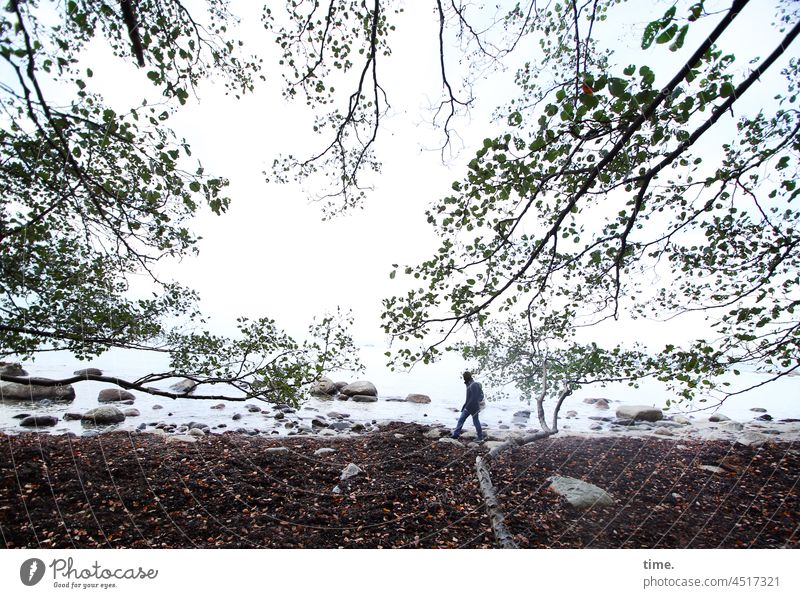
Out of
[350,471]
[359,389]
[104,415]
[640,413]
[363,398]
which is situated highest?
[640,413]

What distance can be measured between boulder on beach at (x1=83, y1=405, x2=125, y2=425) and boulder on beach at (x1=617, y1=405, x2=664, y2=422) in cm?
435

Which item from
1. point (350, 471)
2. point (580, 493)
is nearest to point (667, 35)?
point (580, 493)

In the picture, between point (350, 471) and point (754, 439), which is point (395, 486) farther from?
point (754, 439)

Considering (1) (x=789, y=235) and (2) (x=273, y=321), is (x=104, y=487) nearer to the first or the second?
(2) (x=273, y=321)

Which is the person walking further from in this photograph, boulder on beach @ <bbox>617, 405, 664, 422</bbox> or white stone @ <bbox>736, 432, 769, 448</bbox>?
white stone @ <bbox>736, 432, 769, 448</bbox>

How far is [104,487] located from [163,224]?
5.56 ft

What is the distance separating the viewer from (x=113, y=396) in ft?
A: 7.94

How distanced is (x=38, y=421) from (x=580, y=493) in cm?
377

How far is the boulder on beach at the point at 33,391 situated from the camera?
5.80 ft

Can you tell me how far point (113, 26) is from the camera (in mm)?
1482

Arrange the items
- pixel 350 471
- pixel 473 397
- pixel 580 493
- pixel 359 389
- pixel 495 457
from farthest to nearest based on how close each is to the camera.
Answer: pixel 359 389 < pixel 473 397 < pixel 495 457 < pixel 350 471 < pixel 580 493

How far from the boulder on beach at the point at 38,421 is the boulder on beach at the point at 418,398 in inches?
160
